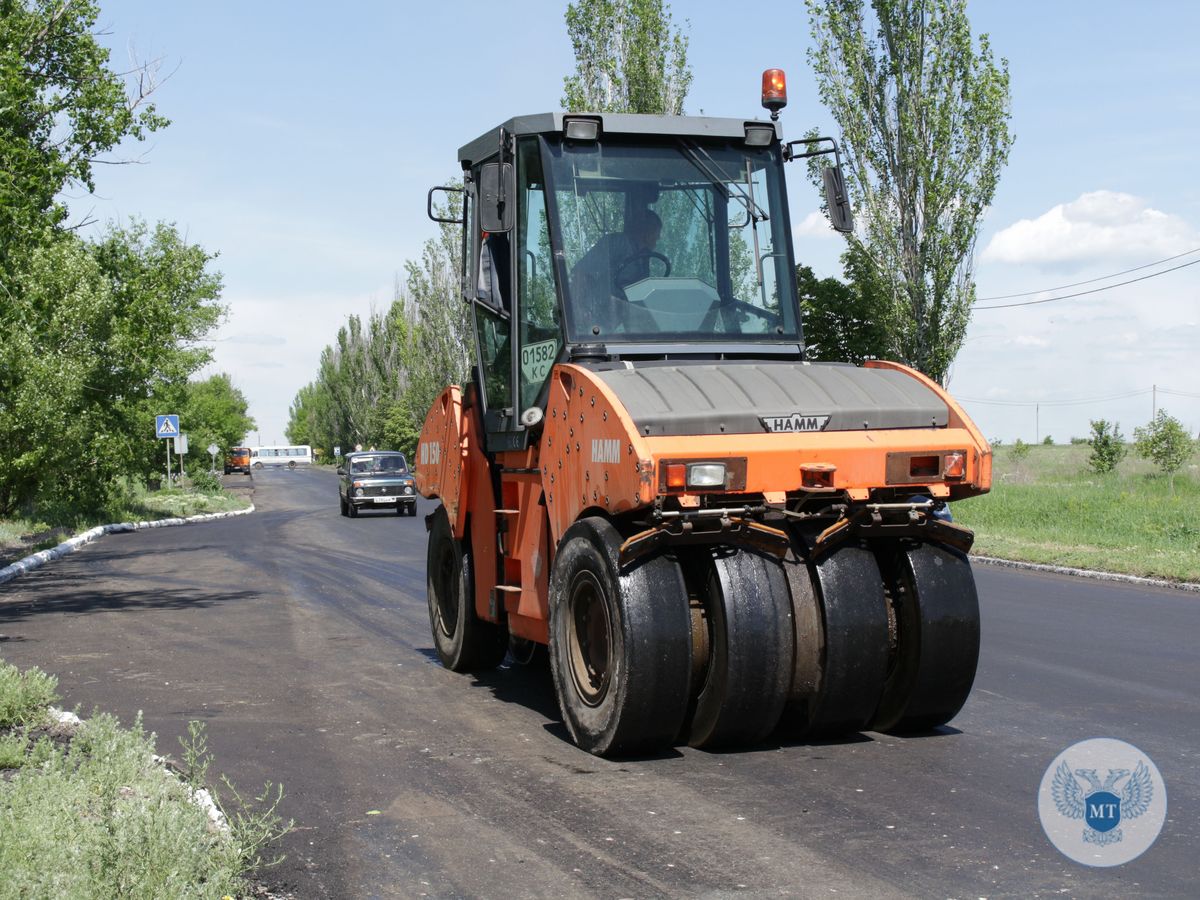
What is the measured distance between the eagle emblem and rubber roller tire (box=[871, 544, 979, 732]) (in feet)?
2.31

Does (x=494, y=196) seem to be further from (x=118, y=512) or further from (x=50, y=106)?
(x=118, y=512)

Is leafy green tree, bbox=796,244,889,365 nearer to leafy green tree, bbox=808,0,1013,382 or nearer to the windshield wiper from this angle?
leafy green tree, bbox=808,0,1013,382

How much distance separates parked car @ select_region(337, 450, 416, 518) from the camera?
1508 inches

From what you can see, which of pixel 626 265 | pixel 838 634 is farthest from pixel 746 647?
pixel 626 265

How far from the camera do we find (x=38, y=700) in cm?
822

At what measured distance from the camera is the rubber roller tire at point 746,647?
269 inches

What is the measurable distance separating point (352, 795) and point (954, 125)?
94.6 ft

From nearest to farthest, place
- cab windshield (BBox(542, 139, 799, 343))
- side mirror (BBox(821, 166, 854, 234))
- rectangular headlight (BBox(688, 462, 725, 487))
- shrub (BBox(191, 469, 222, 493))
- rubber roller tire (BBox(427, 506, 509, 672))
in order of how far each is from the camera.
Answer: rectangular headlight (BBox(688, 462, 725, 487)) < cab windshield (BBox(542, 139, 799, 343)) < side mirror (BBox(821, 166, 854, 234)) < rubber roller tire (BBox(427, 506, 509, 672)) < shrub (BBox(191, 469, 222, 493))

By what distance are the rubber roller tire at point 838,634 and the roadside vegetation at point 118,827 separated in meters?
2.68

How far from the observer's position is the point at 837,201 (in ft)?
27.8

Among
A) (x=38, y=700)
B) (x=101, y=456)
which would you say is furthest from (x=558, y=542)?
(x=101, y=456)

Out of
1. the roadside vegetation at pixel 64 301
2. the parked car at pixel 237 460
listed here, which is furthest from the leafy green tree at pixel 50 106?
the parked car at pixel 237 460

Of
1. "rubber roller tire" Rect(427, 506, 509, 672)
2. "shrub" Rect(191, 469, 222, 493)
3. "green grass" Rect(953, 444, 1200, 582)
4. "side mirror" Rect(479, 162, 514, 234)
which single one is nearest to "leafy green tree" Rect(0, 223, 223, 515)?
"rubber roller tire" Rect(427, 506, 509, 672)

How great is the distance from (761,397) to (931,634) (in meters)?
1.50
